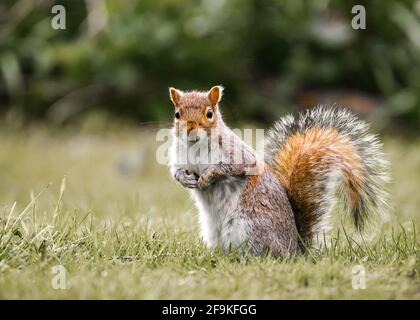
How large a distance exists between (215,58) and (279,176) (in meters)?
5.51

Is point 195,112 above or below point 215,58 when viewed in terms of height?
below

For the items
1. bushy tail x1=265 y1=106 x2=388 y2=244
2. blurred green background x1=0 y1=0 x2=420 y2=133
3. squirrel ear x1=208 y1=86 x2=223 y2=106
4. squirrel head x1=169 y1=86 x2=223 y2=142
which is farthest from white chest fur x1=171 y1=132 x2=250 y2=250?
blurred green background x1=0 y1=0 x2=420 y2=133

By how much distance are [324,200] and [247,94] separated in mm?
5713

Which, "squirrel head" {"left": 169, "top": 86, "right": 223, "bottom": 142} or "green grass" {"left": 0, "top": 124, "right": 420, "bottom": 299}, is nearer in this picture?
"green grass" {"left": 0, "top": 124, "right": 420, "bottom": 299}

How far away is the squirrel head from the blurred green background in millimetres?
5261

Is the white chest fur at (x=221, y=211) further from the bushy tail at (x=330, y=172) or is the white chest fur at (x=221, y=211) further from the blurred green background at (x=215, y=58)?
the blurred green background at (x=215, y=58)

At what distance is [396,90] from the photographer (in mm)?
9516

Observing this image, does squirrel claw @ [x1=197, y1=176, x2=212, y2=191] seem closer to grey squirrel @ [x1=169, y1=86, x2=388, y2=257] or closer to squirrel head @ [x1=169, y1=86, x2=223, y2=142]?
grey squirrel @ [x1=169, y1=86, x2=388, y2=257]

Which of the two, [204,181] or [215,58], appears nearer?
[204,181]

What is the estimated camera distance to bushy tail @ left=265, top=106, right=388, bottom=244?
151 inches

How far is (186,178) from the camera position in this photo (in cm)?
371

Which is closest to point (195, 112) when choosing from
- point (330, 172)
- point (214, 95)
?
point (214, 95)

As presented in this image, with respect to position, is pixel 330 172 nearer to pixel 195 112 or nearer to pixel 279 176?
pixel 279 176
